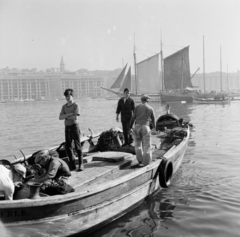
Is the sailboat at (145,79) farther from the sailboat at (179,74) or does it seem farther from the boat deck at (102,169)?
the boat deck at (102,169)

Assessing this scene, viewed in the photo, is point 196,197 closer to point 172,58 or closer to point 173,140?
point 173,140

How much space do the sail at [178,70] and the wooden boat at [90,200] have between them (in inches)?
2462

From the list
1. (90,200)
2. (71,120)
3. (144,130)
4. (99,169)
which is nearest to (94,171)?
(99,169)

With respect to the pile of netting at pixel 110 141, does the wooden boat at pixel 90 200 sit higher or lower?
lower

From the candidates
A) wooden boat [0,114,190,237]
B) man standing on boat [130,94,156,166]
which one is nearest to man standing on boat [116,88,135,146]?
wooden boat [0,114,190,237]

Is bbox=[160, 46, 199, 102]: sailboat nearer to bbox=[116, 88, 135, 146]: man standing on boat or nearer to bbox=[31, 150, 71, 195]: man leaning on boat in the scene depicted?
bbox=[116, 88, 135, 146]: man standing on boat

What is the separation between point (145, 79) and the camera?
279 ft

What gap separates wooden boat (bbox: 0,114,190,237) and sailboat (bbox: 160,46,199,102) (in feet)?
205

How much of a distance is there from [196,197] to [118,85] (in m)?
76.8

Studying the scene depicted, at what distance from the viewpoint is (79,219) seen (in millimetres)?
5582

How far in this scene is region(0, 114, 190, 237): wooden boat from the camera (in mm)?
4918

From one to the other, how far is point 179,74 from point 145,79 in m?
15.9

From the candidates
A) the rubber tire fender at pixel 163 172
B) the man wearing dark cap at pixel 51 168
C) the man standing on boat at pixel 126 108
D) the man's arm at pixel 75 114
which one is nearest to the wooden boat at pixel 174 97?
the man standing on boat at pixel 126 108

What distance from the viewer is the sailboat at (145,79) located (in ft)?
269
